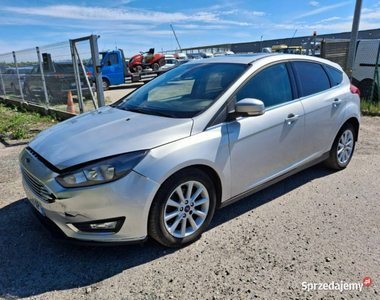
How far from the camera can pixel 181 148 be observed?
8.52ft

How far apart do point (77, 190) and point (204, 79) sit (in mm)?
1929

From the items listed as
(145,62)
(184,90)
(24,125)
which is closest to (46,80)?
(24,125)

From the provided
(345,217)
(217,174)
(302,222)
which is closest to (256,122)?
(217,174)

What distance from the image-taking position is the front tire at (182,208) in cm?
255

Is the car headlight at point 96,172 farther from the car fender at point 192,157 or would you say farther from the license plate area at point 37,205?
the license plate area at point 37,205

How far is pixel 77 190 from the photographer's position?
2354mm

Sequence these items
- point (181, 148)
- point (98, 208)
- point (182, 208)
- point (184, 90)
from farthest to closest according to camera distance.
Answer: point (184, 90), point (182, 208), point (181, 148), point (98, 208)

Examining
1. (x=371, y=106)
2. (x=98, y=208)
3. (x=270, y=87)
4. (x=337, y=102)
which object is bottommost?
(x=371, y=106)

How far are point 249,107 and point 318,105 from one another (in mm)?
1408

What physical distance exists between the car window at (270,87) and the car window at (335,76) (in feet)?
3.36

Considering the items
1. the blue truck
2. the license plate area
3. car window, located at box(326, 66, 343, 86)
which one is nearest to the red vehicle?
the blue truck

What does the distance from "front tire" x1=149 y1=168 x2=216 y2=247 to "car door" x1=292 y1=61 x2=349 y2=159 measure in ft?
5.25

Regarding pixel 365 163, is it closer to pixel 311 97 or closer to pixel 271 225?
pixel 311 97

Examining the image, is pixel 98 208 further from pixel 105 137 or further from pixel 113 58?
pixel 113 58
